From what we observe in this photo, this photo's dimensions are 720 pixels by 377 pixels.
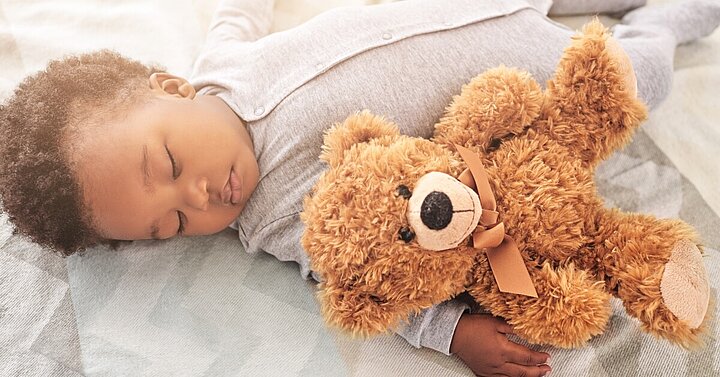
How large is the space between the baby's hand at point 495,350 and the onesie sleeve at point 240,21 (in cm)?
67

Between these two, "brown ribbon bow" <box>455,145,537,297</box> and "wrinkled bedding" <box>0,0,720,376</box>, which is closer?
"brown ribbon bow" <box>455,145,537,297</box>

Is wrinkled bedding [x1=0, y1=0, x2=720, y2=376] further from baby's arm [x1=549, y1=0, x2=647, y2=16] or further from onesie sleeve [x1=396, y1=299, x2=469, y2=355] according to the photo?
baby's arm [x1=549, y1=0, x2=647, y2=16]

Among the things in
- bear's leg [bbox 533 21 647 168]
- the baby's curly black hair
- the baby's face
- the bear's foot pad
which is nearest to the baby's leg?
bear's leg [bbox 533 21 647 168]

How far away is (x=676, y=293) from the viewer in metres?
0.53

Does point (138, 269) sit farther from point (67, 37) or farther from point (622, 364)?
point (622, 364)

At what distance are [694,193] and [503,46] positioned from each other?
39cm

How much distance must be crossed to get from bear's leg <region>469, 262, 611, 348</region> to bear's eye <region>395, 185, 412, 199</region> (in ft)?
0.58

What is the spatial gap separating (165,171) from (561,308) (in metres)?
0.51

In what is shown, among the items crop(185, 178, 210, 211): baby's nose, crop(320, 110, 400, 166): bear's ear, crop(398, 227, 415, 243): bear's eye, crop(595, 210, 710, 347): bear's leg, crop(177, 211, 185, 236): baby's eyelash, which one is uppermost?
crop(320, 110, 400, 166): bear's ear

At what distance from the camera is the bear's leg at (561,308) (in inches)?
21.6

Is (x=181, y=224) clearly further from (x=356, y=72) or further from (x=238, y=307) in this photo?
(x=356, y=72)

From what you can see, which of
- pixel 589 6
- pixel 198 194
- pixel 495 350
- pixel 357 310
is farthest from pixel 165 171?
pixel 589 6

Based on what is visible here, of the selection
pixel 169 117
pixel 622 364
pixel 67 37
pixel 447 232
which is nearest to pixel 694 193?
pixel 622 364

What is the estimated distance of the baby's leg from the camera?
2.92 feet
